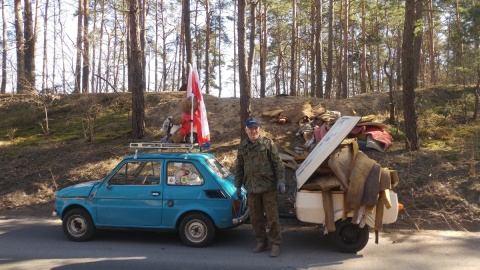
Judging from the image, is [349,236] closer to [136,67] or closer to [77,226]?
[77,226]

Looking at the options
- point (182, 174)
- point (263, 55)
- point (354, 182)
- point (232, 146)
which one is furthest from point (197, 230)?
point (263, 55)

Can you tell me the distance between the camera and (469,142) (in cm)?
1234

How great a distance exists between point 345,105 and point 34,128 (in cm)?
1180

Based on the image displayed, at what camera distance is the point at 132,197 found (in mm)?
7219

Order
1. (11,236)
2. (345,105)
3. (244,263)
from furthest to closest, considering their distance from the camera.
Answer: (345,105) → (11,236) → (244,263)

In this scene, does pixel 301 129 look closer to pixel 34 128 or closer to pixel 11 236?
pixel 11 236

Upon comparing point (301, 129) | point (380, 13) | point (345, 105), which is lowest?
point (301, 129)

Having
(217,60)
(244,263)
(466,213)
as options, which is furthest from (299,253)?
(217,60)

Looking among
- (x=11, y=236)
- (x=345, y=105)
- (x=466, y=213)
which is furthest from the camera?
(x=345, y=105)

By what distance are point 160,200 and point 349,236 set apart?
3.09 meters

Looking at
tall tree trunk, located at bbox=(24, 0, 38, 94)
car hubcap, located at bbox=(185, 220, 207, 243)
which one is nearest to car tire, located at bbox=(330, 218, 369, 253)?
car hubcap, located at bbox=(185, 220, 207, 243)

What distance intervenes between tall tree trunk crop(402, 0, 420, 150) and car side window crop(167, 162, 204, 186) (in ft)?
22.7

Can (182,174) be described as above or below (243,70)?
below

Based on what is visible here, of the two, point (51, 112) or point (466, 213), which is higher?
point (51, 112)
